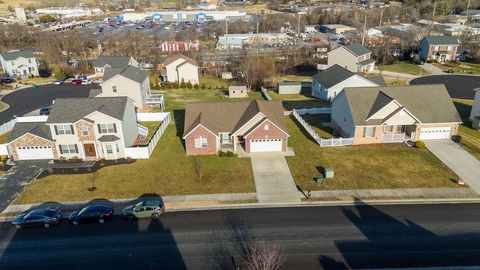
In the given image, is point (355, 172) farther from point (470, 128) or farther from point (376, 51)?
point (376, 51)

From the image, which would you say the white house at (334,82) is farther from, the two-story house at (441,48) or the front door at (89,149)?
the two-story house at (441,48)

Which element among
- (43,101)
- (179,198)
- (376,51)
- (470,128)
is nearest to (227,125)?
(179,198)

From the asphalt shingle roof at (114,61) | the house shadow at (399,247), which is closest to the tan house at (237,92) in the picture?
the asphalt shingle roof at (114,61)

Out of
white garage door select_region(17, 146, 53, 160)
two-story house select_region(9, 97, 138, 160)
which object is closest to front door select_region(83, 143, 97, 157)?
two-story house select_region(9, 97, 138, 160)

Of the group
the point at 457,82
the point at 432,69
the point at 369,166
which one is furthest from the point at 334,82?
the point at 432,69

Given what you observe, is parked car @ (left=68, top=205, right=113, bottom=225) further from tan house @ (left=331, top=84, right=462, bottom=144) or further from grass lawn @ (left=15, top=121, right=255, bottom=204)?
tan house @ (left=331, top=84, right=462, bottom=144)

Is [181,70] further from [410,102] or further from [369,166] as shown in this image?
[369,166]
